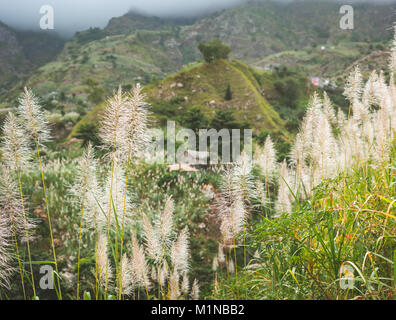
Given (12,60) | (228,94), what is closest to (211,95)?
(228,94)

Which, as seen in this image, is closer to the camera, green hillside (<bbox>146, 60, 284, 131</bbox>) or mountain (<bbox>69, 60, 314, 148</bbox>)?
mountain (<bbox>69, 60, 314, 148</bbox>)

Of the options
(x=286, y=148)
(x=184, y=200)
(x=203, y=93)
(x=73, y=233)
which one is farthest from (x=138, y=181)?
(x=203, y=93)

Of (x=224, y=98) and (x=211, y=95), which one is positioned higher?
(x=211, y=95)

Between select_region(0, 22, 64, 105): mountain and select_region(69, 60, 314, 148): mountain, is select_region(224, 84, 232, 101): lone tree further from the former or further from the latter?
select_region(0, 22, 64, 105): mountain

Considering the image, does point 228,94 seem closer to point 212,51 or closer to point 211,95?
point 211,95

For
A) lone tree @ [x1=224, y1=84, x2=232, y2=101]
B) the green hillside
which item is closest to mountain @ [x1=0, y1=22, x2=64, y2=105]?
the green hillside

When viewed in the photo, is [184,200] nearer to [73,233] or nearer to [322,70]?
[73,233]

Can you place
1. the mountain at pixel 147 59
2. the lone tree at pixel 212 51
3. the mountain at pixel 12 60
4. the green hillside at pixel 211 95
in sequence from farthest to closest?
the mountain at pixel 12 60 < the mountain at pixel 147 59 < the lone tree at pixel 212 51 < the green hillside at pixel 211 95

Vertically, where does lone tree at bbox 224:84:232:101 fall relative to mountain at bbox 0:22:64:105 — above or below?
below

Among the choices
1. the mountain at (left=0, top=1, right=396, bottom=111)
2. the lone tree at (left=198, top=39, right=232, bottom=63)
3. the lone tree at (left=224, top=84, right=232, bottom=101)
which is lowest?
the lone tree at (left=224, top=84, right=232, bottom=101)

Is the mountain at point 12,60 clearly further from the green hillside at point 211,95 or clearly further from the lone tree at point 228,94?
the lone tree at point 228,94

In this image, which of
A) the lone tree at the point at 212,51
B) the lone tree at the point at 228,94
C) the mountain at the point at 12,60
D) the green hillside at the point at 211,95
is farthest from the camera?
the mountain at the point at 12,60

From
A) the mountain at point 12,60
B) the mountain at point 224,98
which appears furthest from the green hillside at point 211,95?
the mountain at point 12,60
